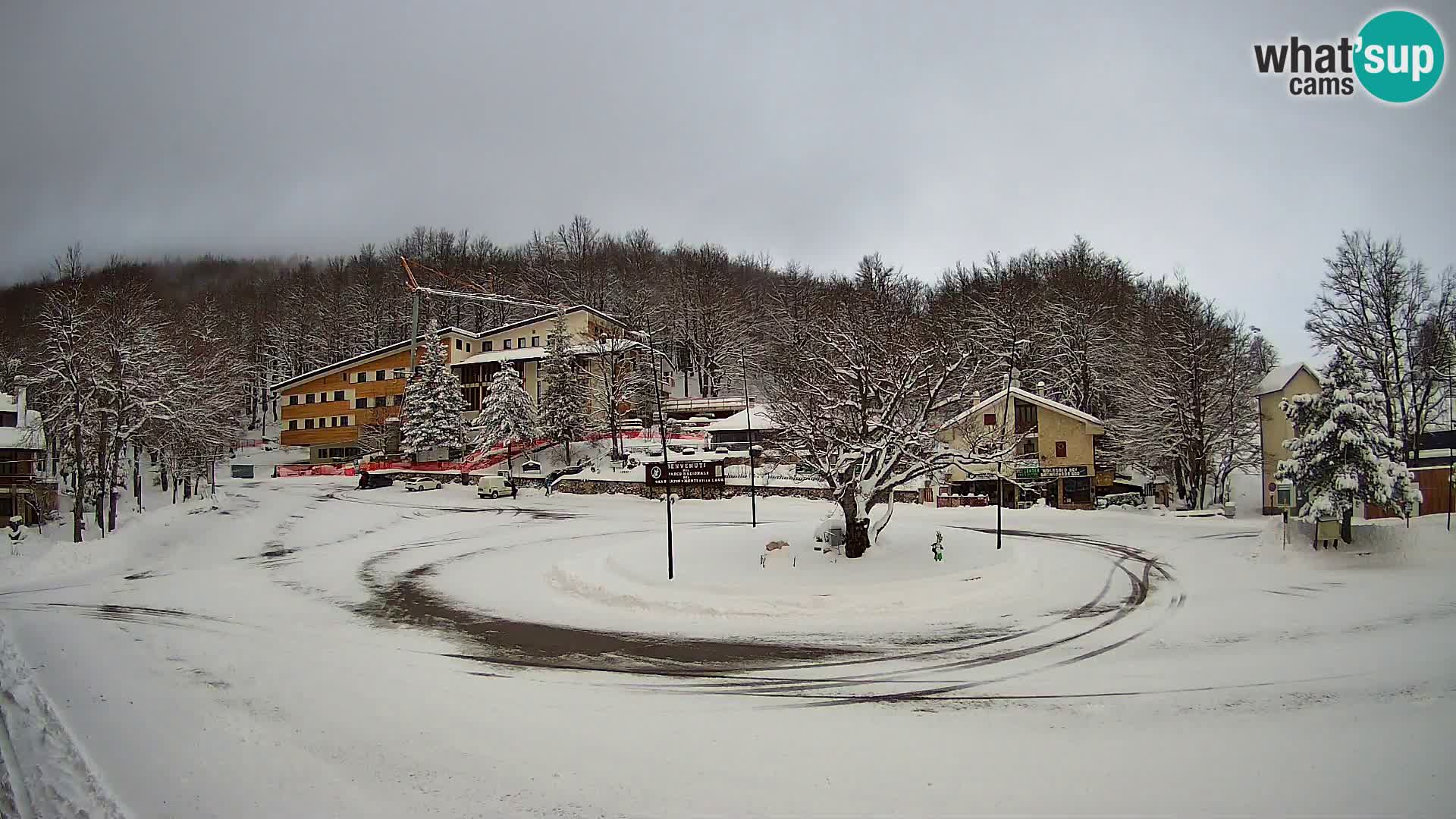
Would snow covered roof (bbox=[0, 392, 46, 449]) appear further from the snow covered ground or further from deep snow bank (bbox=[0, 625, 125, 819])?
deep snow bank (bbox=[0, 625, 125, 819])

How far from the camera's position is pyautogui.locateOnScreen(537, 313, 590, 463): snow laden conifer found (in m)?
55.5

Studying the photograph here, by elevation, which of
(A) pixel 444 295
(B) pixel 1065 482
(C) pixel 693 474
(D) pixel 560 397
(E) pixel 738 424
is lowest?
(B) pixel 1065 482

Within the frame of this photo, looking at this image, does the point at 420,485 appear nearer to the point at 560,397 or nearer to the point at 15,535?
the point at 560,397

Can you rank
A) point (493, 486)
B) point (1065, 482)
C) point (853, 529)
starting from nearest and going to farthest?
point (853, 529), point (1065, 482), point (493, 486)

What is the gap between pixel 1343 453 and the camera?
73.7 ft

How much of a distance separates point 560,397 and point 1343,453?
1819 inches

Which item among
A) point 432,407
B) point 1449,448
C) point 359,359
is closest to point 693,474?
point 432,407

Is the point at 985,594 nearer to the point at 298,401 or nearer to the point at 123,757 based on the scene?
the point at 123,757

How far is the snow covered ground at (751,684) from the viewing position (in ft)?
27.0

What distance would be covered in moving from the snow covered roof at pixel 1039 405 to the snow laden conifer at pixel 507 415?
32.4 m

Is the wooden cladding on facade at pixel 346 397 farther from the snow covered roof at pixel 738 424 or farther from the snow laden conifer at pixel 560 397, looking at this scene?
the snow covered roof at pixel 738 424

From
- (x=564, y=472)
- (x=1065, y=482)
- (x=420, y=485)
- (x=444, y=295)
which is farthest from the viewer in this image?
(x=444, y=295)

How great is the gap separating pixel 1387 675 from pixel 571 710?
12.9 meters

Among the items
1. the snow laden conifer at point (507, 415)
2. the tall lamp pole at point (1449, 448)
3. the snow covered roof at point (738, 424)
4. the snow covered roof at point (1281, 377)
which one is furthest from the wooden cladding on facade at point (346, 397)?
the tall lamp pole at point (1449, 448)
